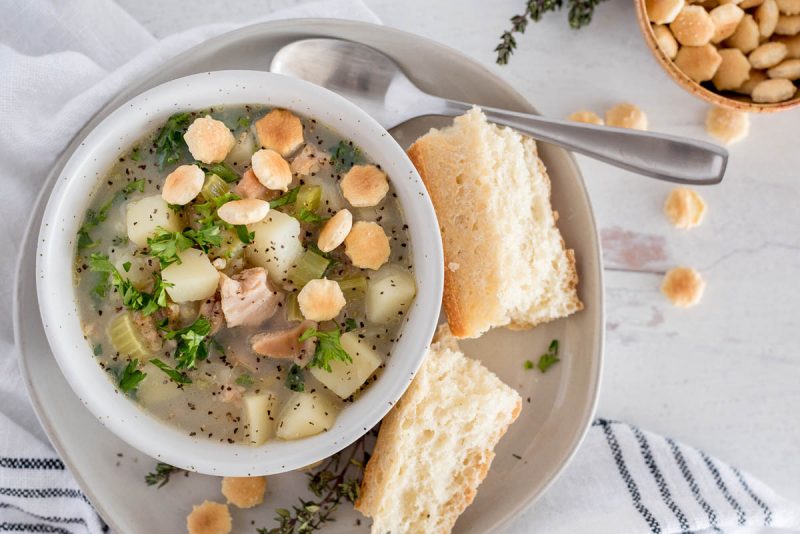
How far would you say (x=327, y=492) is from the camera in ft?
8.52

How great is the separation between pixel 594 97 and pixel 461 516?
1518 millimetres

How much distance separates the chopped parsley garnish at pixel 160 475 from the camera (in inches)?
100.0

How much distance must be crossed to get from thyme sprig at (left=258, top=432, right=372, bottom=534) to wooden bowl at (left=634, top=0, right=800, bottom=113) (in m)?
1.55

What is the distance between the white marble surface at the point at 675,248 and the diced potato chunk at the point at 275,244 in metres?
1.04

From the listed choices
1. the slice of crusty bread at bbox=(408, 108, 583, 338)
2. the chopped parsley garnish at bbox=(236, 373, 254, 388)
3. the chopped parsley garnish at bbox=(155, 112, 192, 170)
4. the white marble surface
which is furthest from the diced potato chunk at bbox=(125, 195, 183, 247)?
the white marble surface

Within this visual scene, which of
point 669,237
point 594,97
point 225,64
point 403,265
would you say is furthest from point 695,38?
point 225,64

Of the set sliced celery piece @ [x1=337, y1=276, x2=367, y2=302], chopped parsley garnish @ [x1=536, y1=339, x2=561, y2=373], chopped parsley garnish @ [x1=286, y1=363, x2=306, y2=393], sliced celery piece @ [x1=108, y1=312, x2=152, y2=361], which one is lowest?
chopped parsley garnish @ [x1=536, y1=339, x2=561, y2=373]

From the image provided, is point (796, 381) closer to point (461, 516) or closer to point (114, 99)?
point (461, 516)

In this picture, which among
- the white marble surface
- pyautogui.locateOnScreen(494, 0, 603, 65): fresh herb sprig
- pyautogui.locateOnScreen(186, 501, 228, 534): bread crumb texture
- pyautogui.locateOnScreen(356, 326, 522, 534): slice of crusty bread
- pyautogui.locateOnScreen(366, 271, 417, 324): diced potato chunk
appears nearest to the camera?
pyautogui.locateOnScreen(366, 271, 417, 324): diced potato chunk

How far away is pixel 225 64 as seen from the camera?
2553 millimetres

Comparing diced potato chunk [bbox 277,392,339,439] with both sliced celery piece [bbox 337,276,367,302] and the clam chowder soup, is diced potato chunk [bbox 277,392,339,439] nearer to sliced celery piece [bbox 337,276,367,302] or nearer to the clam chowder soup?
the clam chowder soup

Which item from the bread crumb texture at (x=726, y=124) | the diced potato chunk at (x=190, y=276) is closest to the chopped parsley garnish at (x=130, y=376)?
the diced potato chunk at (x=190, y=276)

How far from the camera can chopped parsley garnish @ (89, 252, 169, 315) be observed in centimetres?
209

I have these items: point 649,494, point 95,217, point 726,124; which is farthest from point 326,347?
point 726,124
